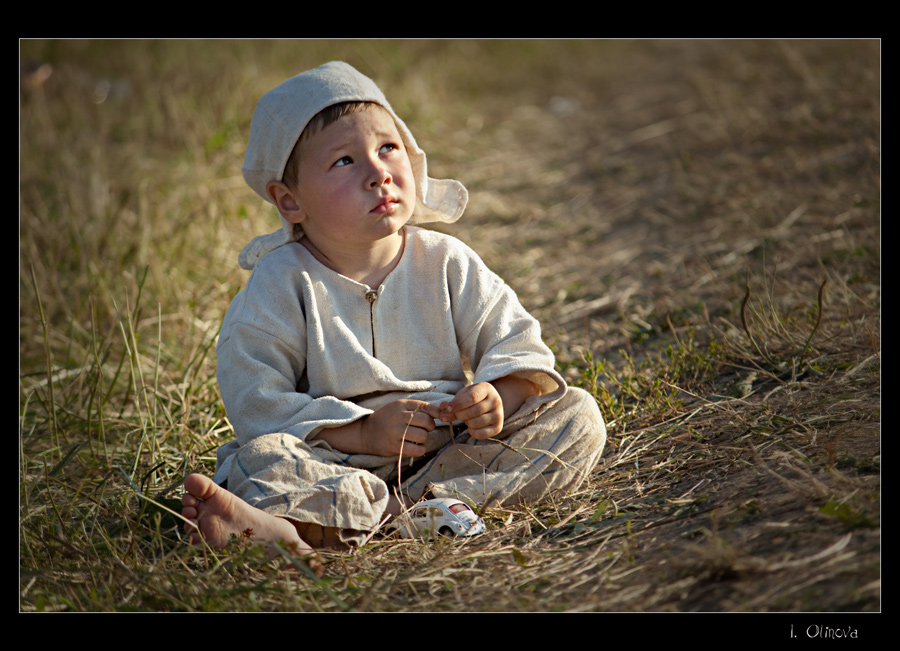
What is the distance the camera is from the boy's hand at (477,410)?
2.14 metres

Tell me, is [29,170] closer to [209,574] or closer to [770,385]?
[209,574]

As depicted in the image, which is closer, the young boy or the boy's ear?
the young boy

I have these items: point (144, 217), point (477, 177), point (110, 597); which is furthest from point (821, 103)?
point (110, 597)

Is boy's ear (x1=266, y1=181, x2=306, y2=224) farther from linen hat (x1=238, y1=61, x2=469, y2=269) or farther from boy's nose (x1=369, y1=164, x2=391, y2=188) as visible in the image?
boy's nose (x1=369, y1=164, x2=391, y2=188)

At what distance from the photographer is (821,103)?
19.4ft

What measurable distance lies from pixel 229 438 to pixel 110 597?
1.09 metres

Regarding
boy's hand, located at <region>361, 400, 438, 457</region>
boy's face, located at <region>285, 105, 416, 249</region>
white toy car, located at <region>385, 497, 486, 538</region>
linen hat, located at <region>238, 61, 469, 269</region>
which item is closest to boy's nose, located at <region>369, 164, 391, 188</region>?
boy's face, located at <region>285, 105, 416, 249</region>

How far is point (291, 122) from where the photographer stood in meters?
2.30

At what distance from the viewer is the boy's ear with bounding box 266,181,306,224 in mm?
2410

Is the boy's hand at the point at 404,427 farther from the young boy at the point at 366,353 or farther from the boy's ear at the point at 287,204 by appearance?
the boy's ear at the point at 287,204

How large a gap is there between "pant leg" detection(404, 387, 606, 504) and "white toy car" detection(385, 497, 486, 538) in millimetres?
102

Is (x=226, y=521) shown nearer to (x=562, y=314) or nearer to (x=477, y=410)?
(x=477, y=410)

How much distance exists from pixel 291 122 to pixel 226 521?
1.05 metres

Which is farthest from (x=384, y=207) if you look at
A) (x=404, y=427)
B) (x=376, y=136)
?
(x=404, y=427)
